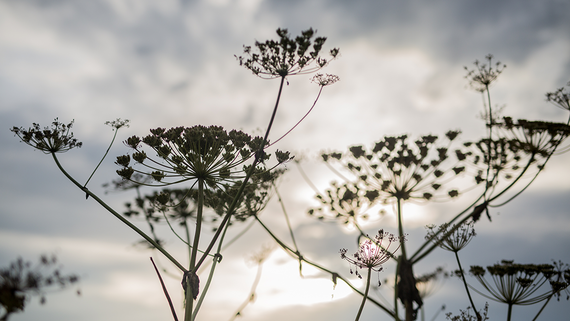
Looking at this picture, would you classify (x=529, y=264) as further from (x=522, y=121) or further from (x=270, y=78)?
(x=270, y=78)

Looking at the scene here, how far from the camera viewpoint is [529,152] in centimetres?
799

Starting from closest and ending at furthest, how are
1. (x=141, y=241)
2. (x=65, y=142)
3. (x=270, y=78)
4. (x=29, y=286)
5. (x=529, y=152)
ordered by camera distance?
(x=29, y=286) < (x=270, y=78) < (x=65, y=142) < (x=529, y=152) < (x=141, y=241)

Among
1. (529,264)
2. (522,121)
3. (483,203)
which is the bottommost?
(529,264)

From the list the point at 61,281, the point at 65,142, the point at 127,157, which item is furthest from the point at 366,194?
the point at 61,281

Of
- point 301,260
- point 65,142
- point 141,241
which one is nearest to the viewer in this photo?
point 65,142

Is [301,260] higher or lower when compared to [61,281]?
higher

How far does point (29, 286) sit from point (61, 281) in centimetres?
26

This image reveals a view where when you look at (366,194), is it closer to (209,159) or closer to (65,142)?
(209,159)

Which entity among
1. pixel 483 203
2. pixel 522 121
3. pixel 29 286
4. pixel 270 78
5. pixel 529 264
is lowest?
pixel 29 286

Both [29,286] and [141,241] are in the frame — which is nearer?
[29,286]

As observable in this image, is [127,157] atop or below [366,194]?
below

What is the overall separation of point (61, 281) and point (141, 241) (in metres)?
8.91

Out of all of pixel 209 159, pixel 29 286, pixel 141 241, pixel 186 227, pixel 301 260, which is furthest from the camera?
pixel 141 241

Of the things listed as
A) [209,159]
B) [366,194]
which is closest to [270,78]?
[209,159]
